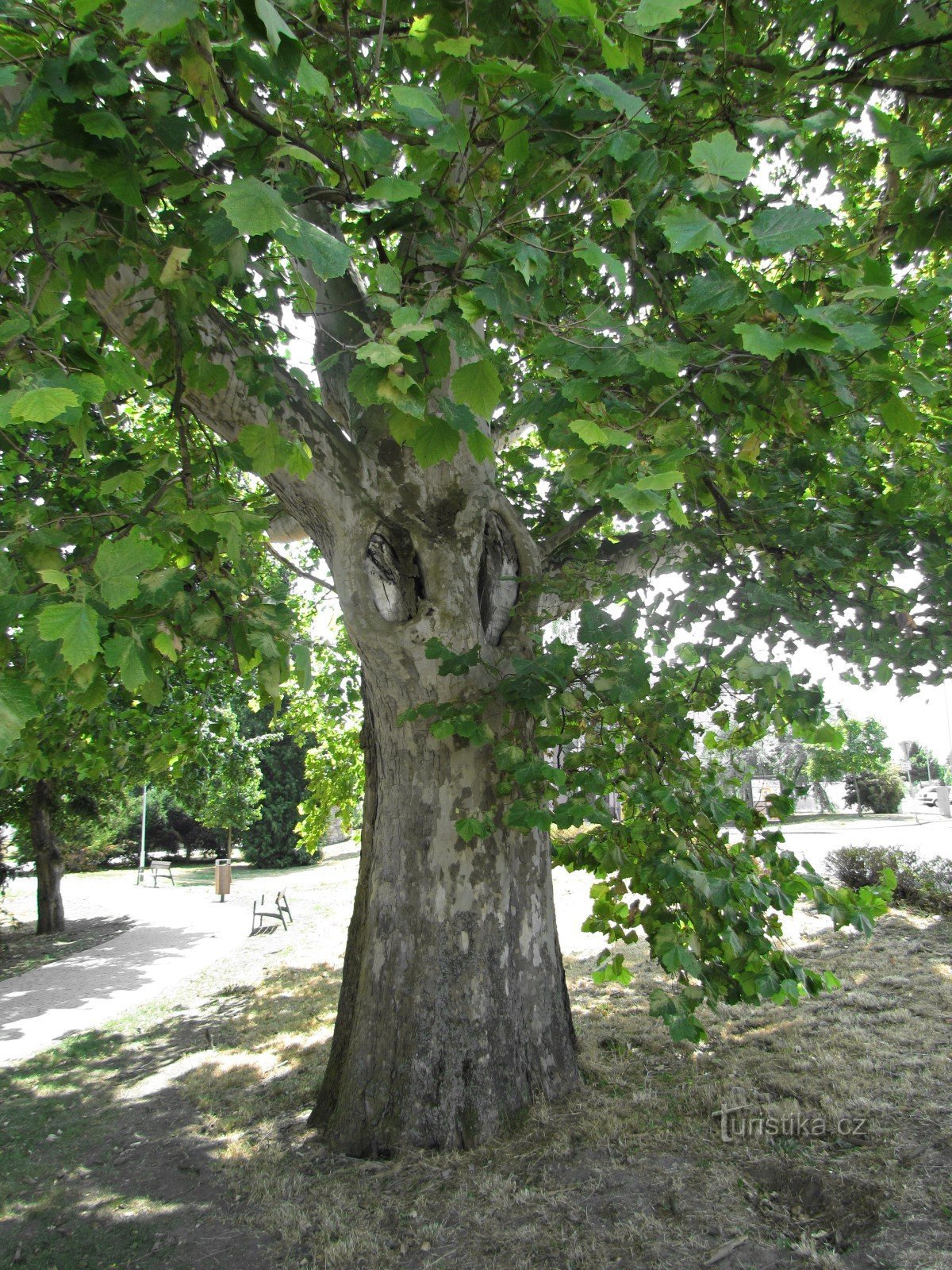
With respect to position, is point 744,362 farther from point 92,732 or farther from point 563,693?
point 92,732

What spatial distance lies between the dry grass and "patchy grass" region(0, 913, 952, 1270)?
0.04 feet

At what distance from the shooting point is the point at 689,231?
203cm

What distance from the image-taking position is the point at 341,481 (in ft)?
14.5

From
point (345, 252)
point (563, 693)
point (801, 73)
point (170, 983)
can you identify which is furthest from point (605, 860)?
point (170, 983)

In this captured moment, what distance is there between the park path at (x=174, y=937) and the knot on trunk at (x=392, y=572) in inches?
238

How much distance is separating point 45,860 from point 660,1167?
13719mm

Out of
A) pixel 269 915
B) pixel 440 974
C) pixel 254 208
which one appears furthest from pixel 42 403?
pixel 269 915

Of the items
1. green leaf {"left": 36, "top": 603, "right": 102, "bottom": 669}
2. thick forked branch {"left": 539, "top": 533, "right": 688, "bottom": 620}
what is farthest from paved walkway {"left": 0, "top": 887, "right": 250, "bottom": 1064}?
green leaf {"left": 36, "top": 603, "right": 102, "bottom": 669}

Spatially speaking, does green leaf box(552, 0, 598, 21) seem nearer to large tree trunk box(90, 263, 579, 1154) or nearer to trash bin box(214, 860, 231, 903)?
large tree trunk box(90, 263, 579, 1154)

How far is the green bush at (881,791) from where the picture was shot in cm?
3653

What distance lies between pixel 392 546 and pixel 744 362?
2257mm

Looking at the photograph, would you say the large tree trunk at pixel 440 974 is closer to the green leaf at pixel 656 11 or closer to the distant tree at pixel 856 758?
the green leaf at pixel 656 11

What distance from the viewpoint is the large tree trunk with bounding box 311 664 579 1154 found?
14.3 feet

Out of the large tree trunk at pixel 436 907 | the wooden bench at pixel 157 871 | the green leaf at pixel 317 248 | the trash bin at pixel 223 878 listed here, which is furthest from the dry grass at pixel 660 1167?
the wooden bench at pixel 157 871
